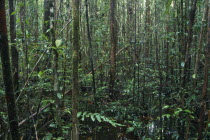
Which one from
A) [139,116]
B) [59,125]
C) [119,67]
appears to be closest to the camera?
[59,125]

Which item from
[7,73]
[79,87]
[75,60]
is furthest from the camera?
[79,87]

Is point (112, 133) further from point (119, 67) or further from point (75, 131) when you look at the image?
point (119, 67)

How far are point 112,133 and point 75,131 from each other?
2.82 meters

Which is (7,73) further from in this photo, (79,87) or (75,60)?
(79,87)

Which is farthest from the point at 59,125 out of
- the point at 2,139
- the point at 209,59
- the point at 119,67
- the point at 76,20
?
the point at 119,67

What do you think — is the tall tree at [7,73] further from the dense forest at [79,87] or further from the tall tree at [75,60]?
the tall tree at [75,60]

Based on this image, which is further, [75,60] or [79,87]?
[79,87]

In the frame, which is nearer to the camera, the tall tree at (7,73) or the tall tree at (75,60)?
the tall tree at (7,73)

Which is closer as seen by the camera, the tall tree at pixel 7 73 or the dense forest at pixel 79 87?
the tall tree at pixel 7 73

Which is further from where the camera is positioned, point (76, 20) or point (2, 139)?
point (2, 139)

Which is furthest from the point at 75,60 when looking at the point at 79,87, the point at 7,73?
the point at 79,87

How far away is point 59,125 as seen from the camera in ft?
7.34

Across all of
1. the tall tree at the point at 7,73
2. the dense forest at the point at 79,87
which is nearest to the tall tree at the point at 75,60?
the dense forest at the point at 79,87

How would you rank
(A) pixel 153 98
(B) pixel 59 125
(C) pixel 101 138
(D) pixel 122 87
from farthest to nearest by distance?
(D) pixel 122 87 < (A) pixel 153 98 < (C) pixel 101 138 < (B) pixel 59 125
